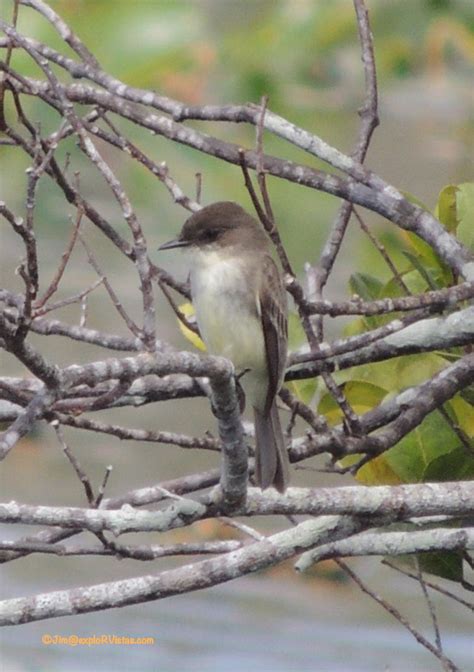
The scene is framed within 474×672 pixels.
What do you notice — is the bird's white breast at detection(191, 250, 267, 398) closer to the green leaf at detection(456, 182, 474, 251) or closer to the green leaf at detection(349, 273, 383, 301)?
the green leaf at detection(349, 273, 383, 301)

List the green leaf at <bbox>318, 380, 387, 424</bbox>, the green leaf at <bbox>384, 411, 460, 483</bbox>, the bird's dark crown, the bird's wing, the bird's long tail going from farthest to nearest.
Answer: the bird's dark crown < the bird's wing < the green leaf at <bbox>318, 380, 387, 424</bbox> < the green leaf at <bbox>384, 411, 460, 483</bbox> < the bird's long tail

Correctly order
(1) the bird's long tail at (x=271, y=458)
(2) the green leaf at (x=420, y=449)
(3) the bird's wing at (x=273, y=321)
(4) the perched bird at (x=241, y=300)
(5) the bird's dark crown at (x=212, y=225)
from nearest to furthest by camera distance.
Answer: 1. (1) the bird's long tail at (x=271, y=458)
2. (2) the green leaf at (x=420, y=449)
3. (3) the bird's wing at (x=273, y=321)
4. (4) the perched bird at (x=241, y=300)
5. (5) the bird's dark crown at (x=212, y=225)

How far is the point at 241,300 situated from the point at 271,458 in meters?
0.61

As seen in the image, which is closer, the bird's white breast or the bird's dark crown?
the bird's white breast

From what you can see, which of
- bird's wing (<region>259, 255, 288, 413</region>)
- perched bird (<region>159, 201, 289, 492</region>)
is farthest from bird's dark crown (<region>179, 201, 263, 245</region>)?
bird's wing (<region>259, 255, 288, 413</region>)

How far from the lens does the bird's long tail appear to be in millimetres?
2922

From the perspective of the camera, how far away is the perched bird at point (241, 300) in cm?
345

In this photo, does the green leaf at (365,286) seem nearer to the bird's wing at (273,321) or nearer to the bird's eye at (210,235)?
the bird's wing at (273,321)

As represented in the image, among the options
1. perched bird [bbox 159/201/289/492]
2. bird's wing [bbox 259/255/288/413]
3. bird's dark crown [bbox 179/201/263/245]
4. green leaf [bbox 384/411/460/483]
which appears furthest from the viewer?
bird's dark crown [bbox 179/201/263/245]

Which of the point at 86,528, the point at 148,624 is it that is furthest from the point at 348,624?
the point at 86,528

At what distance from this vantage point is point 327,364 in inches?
120

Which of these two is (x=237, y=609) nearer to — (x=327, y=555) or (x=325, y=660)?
(x=325, y=660)

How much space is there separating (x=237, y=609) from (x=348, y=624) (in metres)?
0.44

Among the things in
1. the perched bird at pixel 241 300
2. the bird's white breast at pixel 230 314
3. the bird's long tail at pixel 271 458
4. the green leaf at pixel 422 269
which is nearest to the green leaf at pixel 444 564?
the bird's long tail at pixel 271 458
